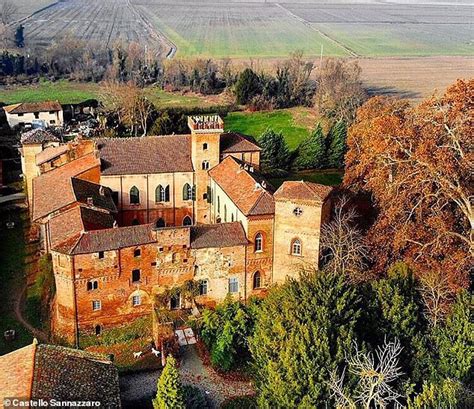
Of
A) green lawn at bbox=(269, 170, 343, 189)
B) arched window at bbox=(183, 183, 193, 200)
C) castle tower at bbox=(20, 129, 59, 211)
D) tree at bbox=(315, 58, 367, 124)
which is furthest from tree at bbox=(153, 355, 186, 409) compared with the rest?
tree at bbox=(315, 58, 367, 124)

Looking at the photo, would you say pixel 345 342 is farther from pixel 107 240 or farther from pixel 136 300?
pixel 107 240

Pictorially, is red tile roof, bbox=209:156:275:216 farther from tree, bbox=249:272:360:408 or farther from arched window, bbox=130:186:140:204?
tree, bbox=249:272:360:408

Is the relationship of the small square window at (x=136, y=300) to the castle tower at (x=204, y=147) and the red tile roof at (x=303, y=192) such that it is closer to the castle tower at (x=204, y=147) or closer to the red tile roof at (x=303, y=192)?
the red tile roof at (x=303, y=192)

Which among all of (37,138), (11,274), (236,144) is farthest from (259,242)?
(37,138)

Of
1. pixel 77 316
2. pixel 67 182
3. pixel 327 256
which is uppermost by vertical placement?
pixel 67 182

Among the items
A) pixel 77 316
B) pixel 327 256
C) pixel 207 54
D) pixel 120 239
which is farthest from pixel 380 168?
pixel 207 54

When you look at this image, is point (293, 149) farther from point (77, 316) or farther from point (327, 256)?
point (77, 316)
